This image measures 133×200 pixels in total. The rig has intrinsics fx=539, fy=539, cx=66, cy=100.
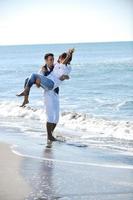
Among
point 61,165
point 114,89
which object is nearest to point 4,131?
point 61,165

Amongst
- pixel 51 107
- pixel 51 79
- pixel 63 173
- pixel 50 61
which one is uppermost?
pixel 50 61

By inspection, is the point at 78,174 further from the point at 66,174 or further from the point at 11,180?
the point at 11,180

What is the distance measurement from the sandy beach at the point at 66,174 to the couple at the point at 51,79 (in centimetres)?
111

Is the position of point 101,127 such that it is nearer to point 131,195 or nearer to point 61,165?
point 61,165

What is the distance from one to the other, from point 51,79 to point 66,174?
2.86 m

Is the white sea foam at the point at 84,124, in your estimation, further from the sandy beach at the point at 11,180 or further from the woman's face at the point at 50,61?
the sandy beach at the point at 11,180

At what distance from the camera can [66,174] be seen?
621 cm

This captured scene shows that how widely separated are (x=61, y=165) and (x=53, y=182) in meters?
0.94

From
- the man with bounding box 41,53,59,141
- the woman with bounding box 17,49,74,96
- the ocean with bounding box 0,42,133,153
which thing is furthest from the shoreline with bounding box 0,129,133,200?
the woman with bounding box 17,49,74,96

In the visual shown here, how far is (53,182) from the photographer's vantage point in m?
5.80

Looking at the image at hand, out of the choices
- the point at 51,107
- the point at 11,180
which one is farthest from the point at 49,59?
the point at 11,180

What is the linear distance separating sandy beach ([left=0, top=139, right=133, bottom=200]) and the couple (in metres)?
1.11

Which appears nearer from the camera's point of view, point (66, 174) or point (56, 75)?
point (66, 174)

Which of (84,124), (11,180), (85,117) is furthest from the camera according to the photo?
(85,117)
